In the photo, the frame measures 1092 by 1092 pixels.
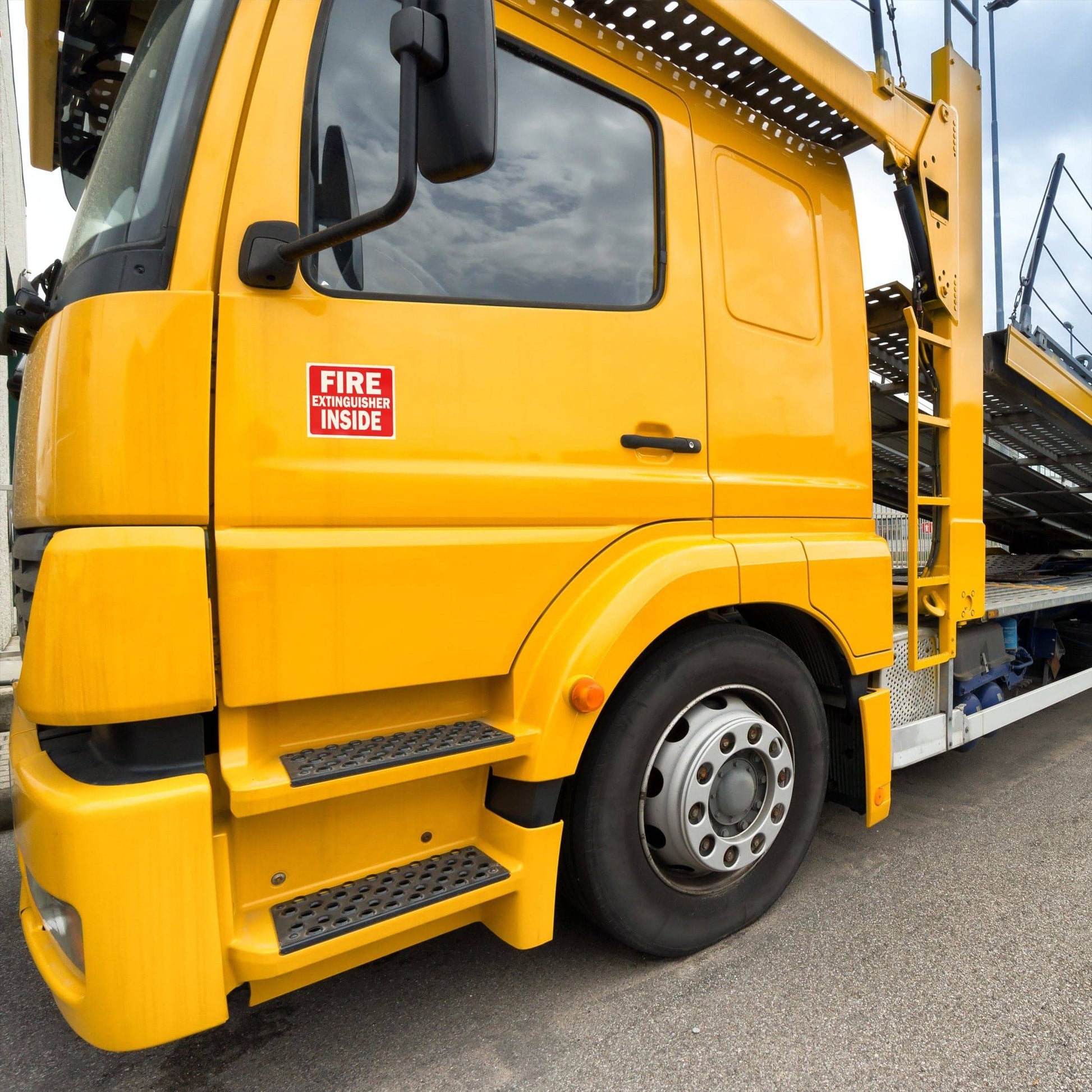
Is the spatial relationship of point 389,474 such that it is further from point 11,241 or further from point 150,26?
point 11,241

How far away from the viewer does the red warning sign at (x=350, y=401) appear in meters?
1.53

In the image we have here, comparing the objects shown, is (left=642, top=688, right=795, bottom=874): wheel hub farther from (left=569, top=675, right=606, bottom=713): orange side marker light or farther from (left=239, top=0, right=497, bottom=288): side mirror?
(left=239, top=0, right=497, bottom=288): side mirror

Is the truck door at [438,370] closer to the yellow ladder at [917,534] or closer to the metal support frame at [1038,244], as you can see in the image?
the yellow ladder at [917,534]

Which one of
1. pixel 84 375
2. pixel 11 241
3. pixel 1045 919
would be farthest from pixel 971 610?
pixel 11 241

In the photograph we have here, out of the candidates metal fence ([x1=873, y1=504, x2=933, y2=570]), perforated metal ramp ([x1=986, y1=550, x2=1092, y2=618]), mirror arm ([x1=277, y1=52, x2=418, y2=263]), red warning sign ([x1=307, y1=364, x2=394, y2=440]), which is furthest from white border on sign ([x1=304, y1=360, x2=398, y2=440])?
perforated metal ramp ([x1=986, y1=550, x2=1092, y2=618])

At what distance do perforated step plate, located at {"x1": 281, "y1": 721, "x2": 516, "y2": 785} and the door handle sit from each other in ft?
2.60

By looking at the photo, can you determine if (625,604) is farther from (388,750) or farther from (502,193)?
(502,193)

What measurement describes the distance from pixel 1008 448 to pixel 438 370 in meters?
4.04

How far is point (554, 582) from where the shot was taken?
1.84 metres

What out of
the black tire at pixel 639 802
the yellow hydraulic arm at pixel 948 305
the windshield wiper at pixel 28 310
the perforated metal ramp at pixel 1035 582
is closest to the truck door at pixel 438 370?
the black tire at pixel 639 802

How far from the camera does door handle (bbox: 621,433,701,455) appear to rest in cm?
197

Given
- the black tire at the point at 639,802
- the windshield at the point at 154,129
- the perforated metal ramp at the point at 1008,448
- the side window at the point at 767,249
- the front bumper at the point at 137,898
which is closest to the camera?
the front bumper at the point at 137,898

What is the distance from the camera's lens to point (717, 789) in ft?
6.97

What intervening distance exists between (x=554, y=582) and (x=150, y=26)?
160cm
